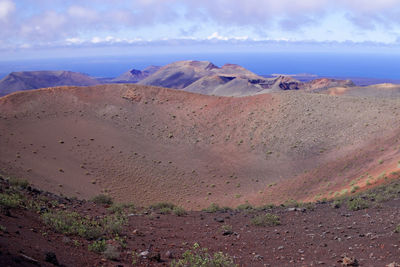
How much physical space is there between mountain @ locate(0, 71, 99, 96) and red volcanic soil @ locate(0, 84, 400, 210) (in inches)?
3800

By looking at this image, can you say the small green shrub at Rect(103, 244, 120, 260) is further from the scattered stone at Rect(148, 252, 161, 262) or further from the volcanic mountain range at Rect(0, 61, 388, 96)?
the volcanic mountain range at Rect(0, 61, 388, 96)

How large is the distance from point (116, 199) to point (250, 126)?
15.8 m

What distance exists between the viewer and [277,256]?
7074 mm

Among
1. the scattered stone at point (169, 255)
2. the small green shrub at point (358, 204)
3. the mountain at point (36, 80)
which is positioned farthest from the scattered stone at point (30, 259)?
the mountain at point (36, 80)

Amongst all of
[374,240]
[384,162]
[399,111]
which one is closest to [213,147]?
[384,162]

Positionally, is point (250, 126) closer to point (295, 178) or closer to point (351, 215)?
point (295, 178)

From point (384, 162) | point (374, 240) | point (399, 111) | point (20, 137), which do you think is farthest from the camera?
point (399, 111)

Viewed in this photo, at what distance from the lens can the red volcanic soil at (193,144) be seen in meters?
20.0

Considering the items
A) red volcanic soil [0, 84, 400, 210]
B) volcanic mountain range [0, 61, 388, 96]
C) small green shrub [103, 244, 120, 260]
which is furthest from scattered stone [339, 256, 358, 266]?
volcanic mountain range [0, 61, 388, 96]

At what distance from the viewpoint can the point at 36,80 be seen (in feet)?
496

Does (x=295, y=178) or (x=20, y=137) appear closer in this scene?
(x=295, y=178)

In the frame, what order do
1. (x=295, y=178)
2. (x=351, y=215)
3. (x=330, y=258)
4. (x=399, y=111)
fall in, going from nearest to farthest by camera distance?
(x=330, y=258) → (x=351, y=215) → (x=295, y=178) → (x=399, y=111)

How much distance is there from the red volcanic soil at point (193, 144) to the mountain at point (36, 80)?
96.5m

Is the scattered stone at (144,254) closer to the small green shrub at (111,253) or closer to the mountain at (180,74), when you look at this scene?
the small green shrub at (111,253)
